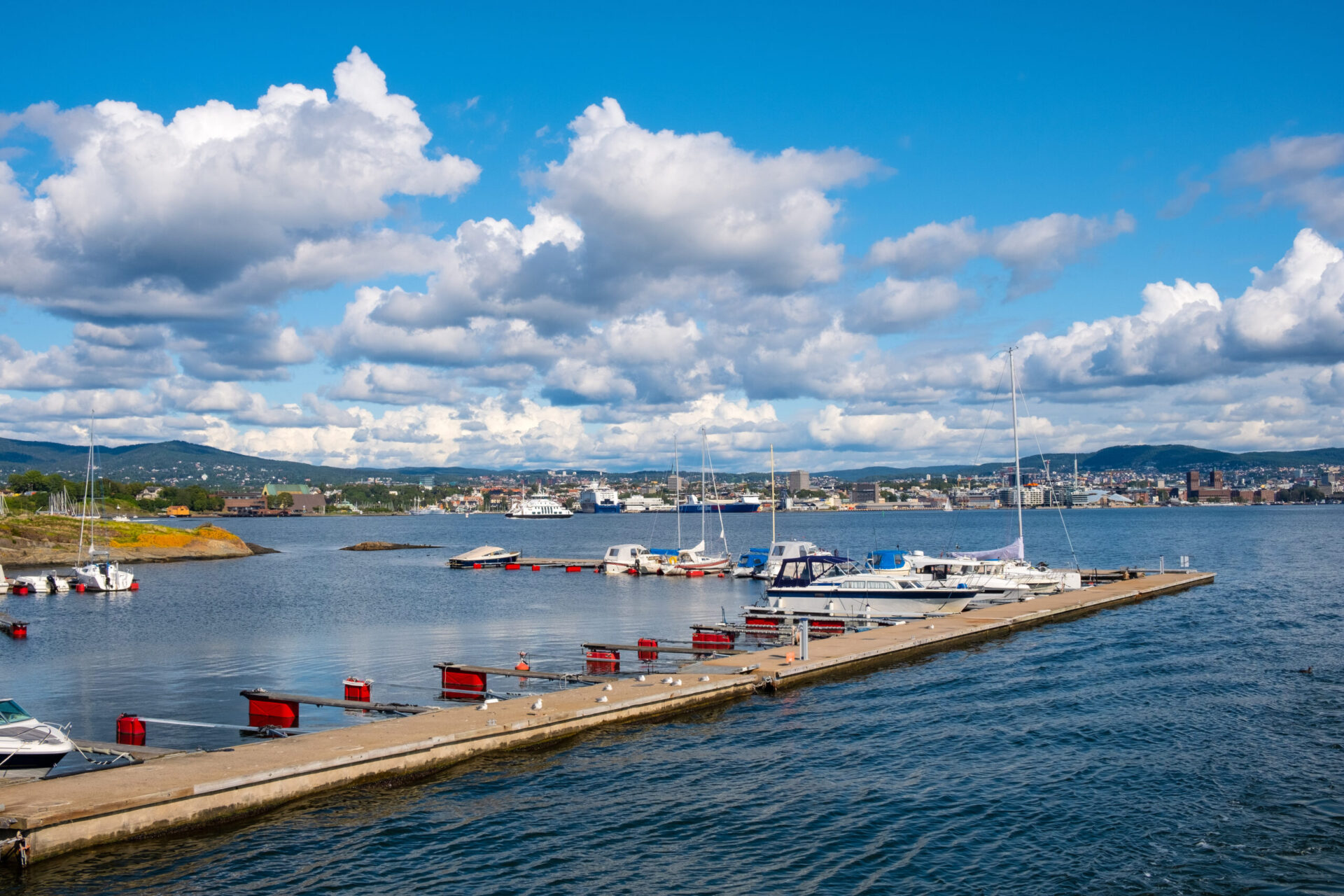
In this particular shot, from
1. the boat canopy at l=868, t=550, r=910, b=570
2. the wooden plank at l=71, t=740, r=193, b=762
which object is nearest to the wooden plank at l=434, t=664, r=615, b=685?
the wooden plank at l=71, t=740, r=193, b=762

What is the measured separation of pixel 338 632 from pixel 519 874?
31689mm

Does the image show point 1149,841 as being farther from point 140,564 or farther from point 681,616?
point 140,564

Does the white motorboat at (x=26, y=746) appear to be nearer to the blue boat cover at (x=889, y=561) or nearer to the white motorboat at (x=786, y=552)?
the white motorboat at (x=786, y=552)

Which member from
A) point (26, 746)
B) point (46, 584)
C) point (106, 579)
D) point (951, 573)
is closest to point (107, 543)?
point (46, 584)

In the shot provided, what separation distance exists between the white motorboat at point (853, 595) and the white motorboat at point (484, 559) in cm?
4757

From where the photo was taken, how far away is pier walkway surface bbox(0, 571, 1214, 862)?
14.8 metres

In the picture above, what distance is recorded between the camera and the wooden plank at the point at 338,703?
23688 mm

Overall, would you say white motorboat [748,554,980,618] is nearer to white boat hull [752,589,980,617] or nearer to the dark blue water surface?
white boat hull [752,589,980,617]

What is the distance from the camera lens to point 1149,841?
50.7 ft

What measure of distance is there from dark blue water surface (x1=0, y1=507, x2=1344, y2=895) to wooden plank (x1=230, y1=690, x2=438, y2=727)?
0.93 metres

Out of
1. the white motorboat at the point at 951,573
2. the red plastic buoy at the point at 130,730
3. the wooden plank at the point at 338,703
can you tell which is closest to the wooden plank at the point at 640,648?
the wooden plank at the point at 338,703

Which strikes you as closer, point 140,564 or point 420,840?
point 420,840

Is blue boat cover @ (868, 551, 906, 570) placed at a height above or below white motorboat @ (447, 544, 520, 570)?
above

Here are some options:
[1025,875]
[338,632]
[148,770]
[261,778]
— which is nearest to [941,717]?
[1025,875]
